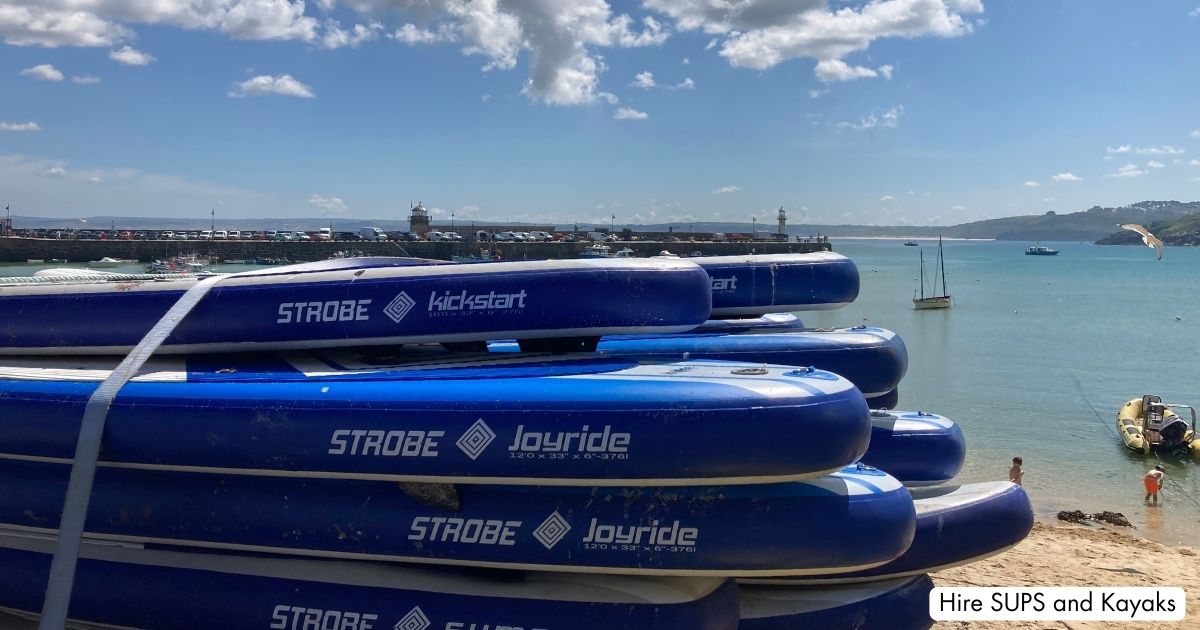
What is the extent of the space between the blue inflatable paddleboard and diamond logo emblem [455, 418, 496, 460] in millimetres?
2042

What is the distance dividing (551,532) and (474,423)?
75 cm

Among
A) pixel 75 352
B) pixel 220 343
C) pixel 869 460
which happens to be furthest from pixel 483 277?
pixel 869 460

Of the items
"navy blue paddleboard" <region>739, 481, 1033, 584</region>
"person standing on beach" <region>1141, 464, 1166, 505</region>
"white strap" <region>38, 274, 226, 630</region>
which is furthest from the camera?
"person standing on beach" <region>1141, 464, 1166, 505</region>

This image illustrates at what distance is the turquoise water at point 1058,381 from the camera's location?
49.0 ft

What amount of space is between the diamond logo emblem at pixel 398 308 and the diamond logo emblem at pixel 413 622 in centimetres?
189

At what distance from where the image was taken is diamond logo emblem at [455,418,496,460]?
487 centimetres

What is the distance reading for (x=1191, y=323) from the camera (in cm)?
4553

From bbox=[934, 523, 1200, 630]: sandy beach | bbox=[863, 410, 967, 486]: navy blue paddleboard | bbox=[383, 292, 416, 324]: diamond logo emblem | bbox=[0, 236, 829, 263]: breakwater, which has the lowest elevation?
bbox=[934, 523, 1200, 630]: sandy beach

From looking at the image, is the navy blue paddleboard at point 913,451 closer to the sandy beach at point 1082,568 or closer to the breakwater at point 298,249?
the sandy beach at point 1082,568

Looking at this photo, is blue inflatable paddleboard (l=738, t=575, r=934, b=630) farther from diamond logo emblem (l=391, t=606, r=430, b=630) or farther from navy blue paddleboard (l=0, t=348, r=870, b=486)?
diamond logo emblem (l=391, t=606, r=430, b=630)

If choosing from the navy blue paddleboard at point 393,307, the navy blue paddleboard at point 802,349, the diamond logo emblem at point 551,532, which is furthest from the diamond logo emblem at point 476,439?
the navy blue paddleboard at point 802,349

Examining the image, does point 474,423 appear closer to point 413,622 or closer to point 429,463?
point 429,463

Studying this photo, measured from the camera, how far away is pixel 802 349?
694cm

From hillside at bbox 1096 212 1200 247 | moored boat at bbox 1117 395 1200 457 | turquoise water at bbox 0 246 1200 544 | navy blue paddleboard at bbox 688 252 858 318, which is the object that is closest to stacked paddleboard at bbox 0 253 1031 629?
navy blue paddleboard at bbox 688 252 858 318
